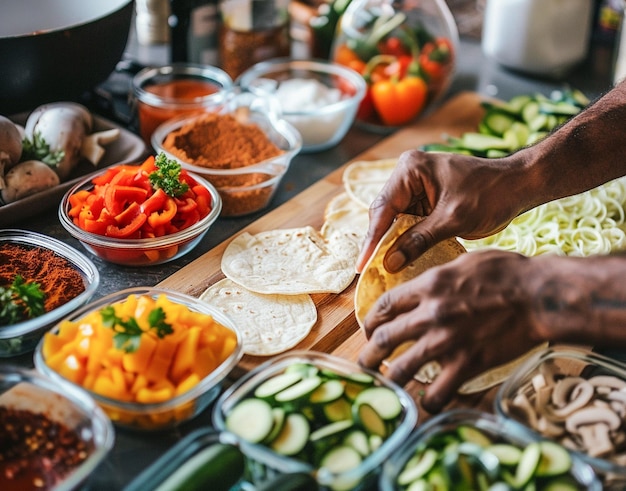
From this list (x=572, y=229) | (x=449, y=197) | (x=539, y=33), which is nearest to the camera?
(x=449, y=197)

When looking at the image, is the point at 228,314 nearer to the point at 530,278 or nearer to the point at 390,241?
the point at 390,241

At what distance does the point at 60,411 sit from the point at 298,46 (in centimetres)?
301

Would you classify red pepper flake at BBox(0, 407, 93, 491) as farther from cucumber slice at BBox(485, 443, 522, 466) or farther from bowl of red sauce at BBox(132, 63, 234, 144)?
bowl of red sauce at BBox(132, 63, 234, 144)

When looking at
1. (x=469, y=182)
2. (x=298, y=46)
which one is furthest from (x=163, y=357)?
(x=298, y=46)

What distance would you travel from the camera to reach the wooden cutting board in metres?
2.45

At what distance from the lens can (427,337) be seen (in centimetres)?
198

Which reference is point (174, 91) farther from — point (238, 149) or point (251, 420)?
point (251, 420)

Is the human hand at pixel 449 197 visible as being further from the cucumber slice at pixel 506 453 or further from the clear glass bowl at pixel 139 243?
the cucumber slice at pixel 506 453

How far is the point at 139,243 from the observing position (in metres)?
2.56

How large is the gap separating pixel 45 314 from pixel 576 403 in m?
1.47

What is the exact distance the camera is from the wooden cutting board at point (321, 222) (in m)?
2.45

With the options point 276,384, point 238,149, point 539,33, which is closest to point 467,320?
point 276,384

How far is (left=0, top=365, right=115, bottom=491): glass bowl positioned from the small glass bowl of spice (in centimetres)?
118

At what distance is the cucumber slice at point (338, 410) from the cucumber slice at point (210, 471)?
0.81 feet
